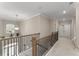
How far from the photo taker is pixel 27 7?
2490 millimetres

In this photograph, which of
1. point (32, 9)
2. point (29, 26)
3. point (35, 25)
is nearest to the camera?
point (32, 9)

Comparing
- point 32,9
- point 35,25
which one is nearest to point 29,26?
point 35,25

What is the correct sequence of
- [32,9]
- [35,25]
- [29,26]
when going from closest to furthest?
[32,9] → [29,26] → [35,25]

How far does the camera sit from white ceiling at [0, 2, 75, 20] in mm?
2332

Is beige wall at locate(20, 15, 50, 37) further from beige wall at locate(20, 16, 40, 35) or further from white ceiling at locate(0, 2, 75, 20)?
white ceiling at locate(0, 2, 75, 20)

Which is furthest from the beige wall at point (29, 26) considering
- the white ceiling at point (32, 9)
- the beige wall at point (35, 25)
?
the white ceiling at point (32, 9)

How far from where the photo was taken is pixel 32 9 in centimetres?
254

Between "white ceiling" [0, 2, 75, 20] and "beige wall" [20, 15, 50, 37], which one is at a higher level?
"white ceiling" [0, 2, 75, 20]

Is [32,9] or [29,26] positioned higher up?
[32,9]

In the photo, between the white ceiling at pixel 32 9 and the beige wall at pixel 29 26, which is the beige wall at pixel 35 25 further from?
the white ceiling at pixel 32 9

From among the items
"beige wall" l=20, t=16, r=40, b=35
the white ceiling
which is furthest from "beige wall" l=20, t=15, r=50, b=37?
the white ceiling

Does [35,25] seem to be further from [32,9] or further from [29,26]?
[32,9]

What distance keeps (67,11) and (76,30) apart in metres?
0.58

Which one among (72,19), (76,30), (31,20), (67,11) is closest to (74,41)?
(76,30)
